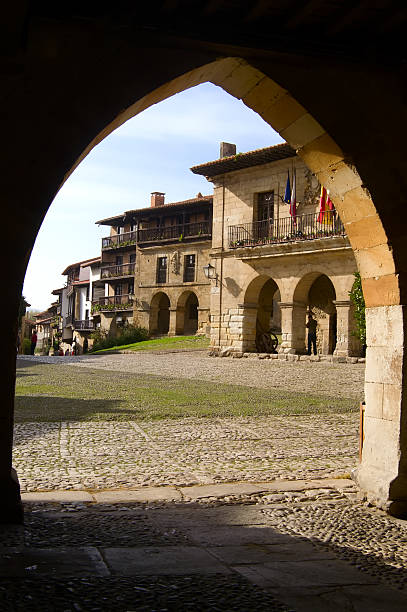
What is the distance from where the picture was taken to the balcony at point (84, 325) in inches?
1697

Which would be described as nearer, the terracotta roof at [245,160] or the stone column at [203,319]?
the terracotta roof at [245,160]

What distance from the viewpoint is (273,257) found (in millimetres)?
21609

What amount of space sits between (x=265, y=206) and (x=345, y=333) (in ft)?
20.5

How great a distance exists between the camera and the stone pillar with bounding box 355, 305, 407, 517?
3.82 metres

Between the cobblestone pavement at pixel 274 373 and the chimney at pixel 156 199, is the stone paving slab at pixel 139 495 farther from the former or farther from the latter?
the chimney at pixel 156 199

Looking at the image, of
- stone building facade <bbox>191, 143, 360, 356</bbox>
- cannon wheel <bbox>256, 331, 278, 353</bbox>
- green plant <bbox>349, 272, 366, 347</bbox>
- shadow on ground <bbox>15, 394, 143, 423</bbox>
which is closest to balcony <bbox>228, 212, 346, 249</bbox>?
stone building facade <bbox>191, 143, 360, 356</bbox>

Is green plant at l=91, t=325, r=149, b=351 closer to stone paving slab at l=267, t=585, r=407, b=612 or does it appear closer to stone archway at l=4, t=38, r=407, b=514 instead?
stone archway at l=4, t=38, r=407, b=514

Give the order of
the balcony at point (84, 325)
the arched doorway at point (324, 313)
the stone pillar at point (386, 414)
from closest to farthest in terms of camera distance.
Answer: the stone pillar at point (386, 414) < the arched doorway at point (324, 313) < the balcony at point (84, 325)

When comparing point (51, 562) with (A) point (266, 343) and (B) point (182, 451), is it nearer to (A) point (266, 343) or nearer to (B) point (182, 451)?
(B) point (182, 451)

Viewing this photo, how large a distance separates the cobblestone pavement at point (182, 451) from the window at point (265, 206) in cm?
1534

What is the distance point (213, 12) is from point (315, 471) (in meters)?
3.34

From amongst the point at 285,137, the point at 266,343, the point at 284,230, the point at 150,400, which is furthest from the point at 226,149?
the point at 285,137

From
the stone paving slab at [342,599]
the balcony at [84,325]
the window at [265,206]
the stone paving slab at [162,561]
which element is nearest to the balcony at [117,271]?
the balcony at [84,325]

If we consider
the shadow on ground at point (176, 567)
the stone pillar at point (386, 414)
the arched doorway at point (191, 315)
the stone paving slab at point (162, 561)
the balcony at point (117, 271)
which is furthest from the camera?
the balcony at point (117, 271)
